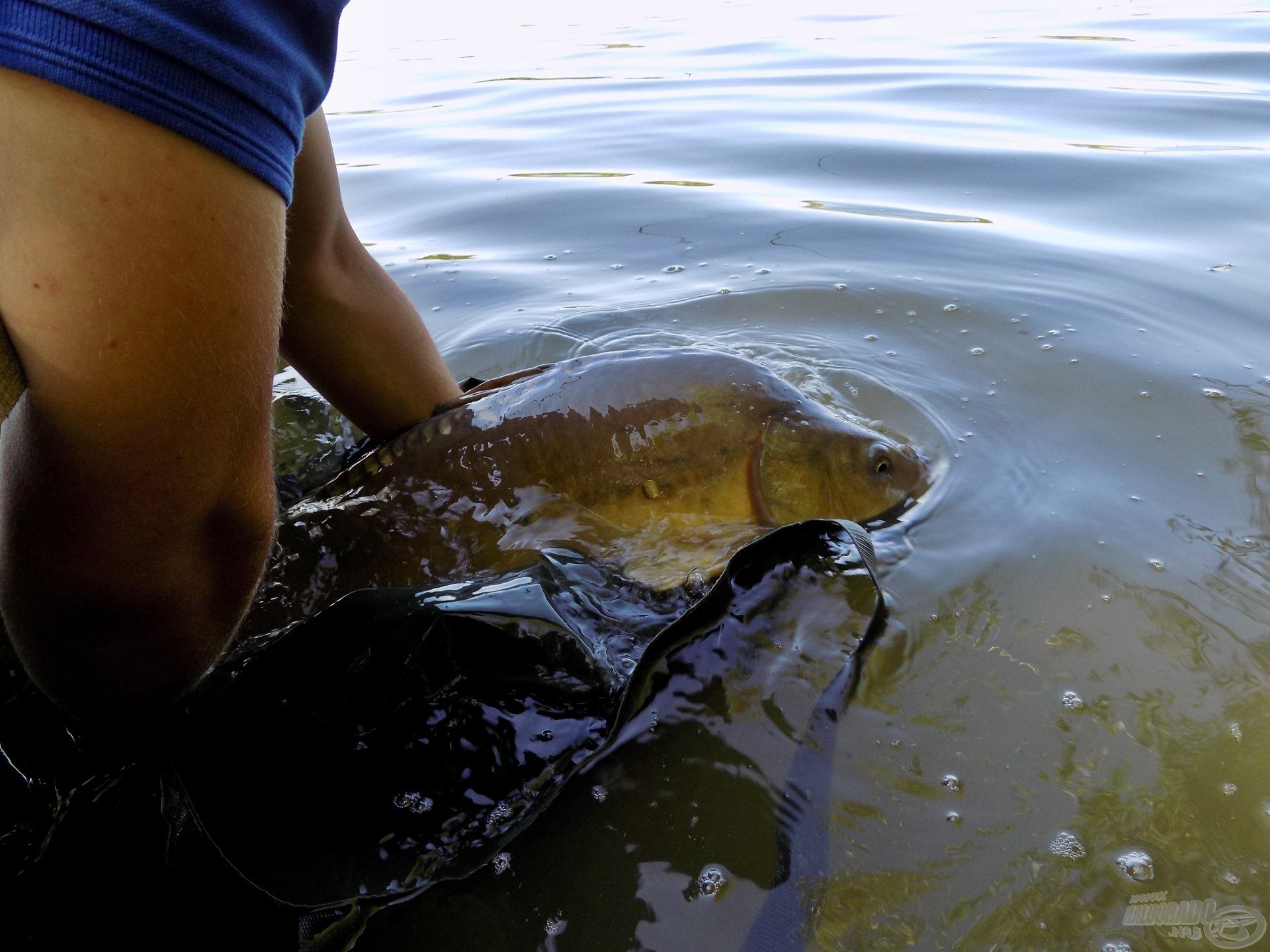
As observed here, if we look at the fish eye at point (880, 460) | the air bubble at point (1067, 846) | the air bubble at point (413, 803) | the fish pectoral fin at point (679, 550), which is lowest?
the air bubble at point (413, 803)

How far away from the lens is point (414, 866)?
4.56ft

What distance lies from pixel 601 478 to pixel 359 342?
76cm

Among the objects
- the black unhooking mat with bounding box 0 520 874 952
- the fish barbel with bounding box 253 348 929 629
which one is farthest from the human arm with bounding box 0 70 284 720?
the fish barbel with bounding box 253 348 929 629

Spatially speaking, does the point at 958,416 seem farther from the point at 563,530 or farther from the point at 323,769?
the point at 323,769

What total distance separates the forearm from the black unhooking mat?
33.3 inches

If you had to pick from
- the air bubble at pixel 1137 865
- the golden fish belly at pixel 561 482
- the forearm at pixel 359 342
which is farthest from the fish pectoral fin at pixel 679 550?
the air bubble at pixel 1137 865

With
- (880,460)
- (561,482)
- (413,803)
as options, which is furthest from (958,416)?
(413,803)

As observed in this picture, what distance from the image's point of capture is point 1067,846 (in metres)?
1.34

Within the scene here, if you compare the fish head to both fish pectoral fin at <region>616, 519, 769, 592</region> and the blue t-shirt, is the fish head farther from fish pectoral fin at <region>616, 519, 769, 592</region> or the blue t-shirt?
the blue t-shirt

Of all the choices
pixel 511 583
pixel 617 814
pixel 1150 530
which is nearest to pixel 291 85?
pixel 511 583

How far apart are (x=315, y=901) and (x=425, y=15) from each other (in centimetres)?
1752

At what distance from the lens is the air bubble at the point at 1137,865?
129 centimetres

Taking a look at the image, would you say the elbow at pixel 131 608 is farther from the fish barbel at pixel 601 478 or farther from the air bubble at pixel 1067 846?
the air bubble at pixel 1067 846

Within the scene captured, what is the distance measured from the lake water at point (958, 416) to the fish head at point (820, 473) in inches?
5.0
